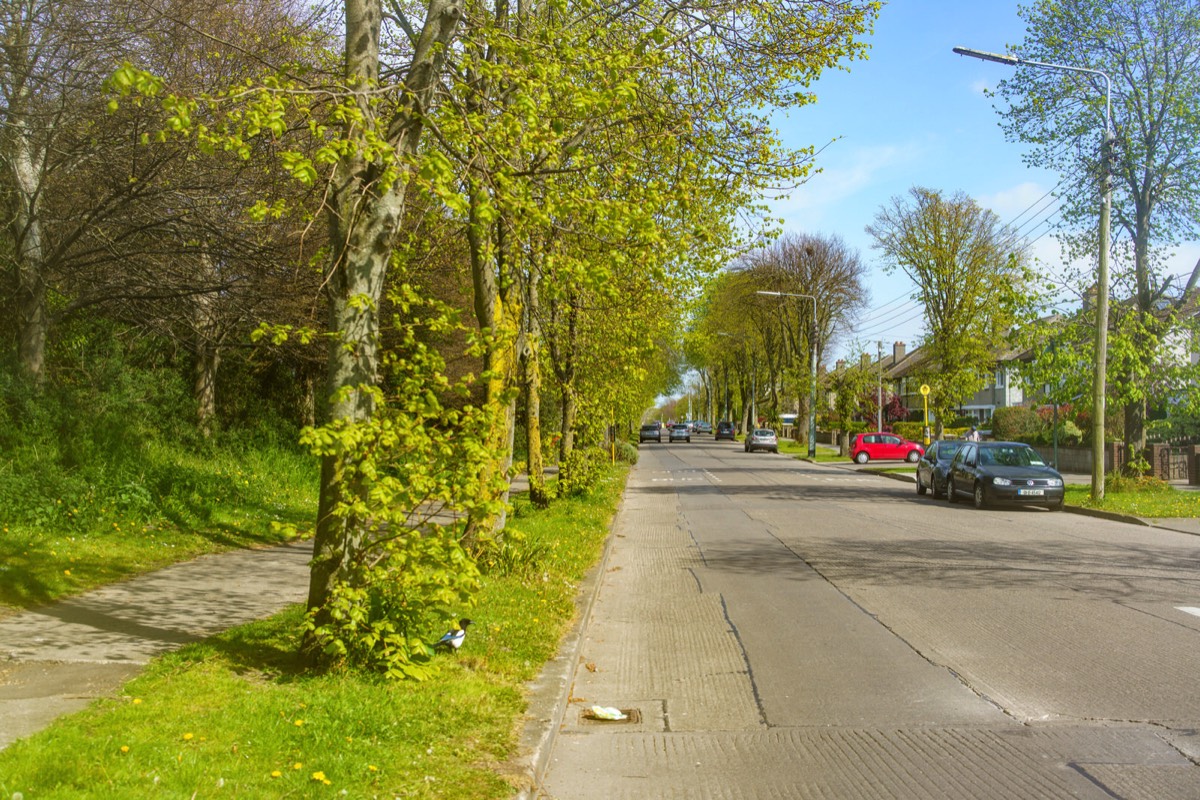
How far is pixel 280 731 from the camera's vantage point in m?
5.03

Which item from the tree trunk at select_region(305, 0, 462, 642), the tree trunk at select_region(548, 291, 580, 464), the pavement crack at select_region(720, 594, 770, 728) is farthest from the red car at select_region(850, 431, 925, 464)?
the tree trunk at select_region(305, 0, 462, 642)

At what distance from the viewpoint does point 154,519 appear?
43.1ft

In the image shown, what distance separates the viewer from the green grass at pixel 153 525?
9.67m

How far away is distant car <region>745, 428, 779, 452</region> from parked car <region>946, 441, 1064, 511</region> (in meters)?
→ 36.3

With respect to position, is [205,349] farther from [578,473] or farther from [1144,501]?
[1144,501]

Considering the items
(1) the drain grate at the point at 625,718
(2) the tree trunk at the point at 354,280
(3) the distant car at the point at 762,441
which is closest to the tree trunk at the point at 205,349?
(2) the tree trunk at the point at 354,280

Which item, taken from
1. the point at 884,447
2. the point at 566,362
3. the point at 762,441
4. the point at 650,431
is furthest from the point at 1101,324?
the point at 650,431

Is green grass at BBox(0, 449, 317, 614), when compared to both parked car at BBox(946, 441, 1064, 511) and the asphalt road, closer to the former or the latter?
the asphalt road

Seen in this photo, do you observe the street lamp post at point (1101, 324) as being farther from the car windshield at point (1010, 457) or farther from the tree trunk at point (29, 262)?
the tree trunk at point (29, 262)

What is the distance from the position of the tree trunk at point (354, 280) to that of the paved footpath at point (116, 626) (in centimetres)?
142

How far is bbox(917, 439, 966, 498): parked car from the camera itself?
85.1ft

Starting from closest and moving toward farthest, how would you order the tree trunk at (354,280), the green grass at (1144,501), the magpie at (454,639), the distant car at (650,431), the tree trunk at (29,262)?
the tree trunk at (354,280), the magpie at (454,639), the tree trunk at (29,262), the green grass at (1144,501), the distant car at (650,431)

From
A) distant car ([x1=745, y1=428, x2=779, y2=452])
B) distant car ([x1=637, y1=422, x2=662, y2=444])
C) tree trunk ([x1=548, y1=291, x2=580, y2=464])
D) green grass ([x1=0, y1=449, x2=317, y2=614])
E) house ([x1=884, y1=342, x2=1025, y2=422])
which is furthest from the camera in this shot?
distant car ([x1=637, y1=422, x2=662, y2=444])

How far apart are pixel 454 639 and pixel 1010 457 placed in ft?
64.2
